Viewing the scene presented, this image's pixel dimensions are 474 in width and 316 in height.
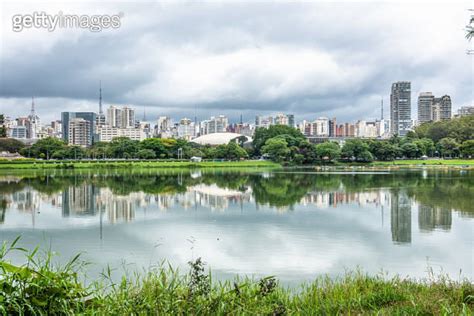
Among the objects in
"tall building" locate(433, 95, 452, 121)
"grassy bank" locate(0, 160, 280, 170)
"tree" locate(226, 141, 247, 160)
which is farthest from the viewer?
"tall building" locate(433, 95, 452, 121)

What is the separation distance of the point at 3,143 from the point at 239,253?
265 ft

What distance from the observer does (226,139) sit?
105812 mm

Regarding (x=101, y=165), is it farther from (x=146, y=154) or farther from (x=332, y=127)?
(x=332, y=127)

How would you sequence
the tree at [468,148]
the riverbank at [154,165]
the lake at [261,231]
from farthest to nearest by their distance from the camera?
the tree at [468,148]
the riverbank at [154,165]
the lake at [261,231]

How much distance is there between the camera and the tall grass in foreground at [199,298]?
151 inches

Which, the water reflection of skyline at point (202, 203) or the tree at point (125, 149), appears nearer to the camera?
the water reflection of skyline at point (202, 203)

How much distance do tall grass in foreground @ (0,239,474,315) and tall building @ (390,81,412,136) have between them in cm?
17306

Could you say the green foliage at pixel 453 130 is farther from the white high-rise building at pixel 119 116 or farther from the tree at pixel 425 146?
the white high-rise building at pixel 119 116

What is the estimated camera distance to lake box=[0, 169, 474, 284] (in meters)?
8.65

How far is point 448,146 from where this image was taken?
70250mm

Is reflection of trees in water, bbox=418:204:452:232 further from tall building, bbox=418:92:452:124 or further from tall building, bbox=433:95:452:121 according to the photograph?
tall building, bbox=433:95:452:121

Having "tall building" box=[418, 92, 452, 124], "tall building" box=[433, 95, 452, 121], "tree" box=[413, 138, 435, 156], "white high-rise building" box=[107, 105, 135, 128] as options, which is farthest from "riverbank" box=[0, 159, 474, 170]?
"white high-rise building" box=[107, 105, 135, 128]

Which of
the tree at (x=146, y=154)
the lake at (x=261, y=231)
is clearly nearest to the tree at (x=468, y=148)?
the tree at (x=146, y=154)

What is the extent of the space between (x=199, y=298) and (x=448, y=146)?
7384 cm
